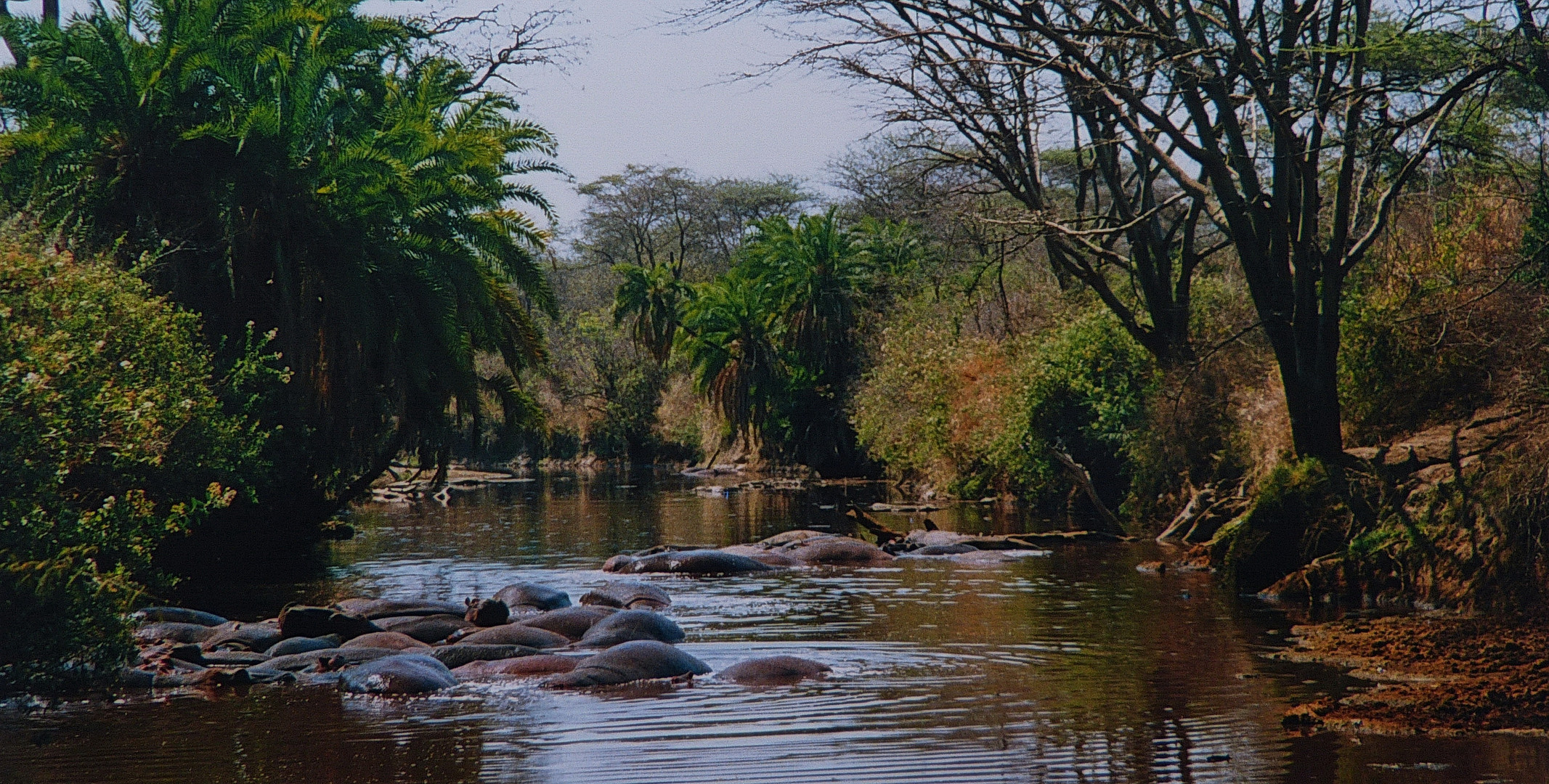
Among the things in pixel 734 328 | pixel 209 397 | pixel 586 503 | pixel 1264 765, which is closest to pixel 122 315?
pixel 209 397

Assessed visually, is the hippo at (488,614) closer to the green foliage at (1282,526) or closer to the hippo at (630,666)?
the hippo at (630,666)

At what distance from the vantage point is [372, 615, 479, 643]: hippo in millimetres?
12484

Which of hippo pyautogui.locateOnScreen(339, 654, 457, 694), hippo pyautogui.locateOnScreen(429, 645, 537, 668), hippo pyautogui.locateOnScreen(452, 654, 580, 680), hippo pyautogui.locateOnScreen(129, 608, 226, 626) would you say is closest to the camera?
hippo pyautogui.locateOnScreen(339, 654, 457, 694)

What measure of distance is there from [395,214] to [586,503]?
1527cm

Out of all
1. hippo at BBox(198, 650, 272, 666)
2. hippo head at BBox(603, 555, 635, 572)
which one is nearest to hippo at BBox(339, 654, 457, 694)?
hippo at BBox(198, 650, 272, 666)

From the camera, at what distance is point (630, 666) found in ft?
34.2

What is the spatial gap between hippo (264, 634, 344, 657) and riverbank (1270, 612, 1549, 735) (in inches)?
308

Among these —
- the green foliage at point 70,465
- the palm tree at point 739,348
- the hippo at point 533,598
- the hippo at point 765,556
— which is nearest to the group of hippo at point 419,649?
the hippo at point 533,598

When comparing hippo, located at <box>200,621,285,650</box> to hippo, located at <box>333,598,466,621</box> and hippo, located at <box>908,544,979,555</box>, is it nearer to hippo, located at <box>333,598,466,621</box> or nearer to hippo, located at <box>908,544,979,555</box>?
hippo, located at <box>333,598,466,621</box>

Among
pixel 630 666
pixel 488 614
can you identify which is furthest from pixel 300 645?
pixel 630 666

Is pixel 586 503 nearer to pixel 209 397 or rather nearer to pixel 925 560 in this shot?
pixel 925 560

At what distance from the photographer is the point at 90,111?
17688mm

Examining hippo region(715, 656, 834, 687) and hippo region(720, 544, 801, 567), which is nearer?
hippo region(715, 656, 834, 687)

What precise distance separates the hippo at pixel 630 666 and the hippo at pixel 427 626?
8.01 feet
